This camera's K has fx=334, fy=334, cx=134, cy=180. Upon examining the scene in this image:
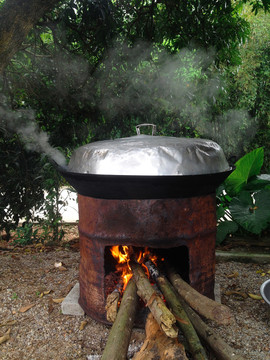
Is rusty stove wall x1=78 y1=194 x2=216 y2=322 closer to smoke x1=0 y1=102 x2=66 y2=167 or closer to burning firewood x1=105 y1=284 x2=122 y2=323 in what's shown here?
burning firewood x1=105 y1=284 x2=122 y2=323

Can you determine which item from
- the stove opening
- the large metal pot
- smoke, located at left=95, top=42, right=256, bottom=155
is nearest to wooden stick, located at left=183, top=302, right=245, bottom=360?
the stove opening

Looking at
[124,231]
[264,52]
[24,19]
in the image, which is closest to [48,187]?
[24,19]

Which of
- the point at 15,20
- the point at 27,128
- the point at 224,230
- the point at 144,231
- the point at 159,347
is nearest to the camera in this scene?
the point at 159,347

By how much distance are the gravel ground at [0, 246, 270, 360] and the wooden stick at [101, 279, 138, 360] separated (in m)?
0.34

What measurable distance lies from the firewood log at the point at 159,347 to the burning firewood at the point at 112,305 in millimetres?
346

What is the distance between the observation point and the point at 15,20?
2.63 metres

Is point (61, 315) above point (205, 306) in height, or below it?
below

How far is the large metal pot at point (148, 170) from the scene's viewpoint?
1945 millimetres

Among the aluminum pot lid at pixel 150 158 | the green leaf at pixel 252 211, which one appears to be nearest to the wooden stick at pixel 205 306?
the aluminum pot lid at pixel 150 158

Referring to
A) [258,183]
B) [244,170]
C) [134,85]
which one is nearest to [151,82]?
[134,85]

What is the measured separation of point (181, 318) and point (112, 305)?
0.47 meters

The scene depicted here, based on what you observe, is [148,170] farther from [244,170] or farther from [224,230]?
[244,170]

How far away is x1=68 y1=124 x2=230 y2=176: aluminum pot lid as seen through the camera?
1.96 metres

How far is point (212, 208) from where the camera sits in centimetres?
232
